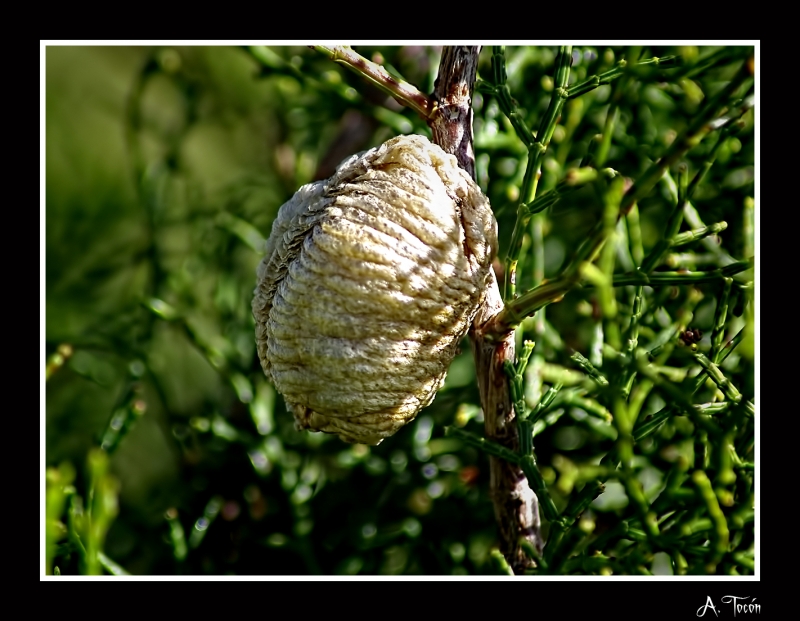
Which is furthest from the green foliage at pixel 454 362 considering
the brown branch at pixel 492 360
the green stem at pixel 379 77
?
the green stem at pixel 379 77

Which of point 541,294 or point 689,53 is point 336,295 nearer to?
point 541,294

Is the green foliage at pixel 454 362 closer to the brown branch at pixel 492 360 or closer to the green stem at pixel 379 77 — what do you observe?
the brown branch at pixel 492 360

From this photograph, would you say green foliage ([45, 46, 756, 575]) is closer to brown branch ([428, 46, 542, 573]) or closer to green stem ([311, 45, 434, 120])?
brown branch ([428, 46, 542, 573])

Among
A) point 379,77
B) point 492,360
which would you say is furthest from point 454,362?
point 379,77

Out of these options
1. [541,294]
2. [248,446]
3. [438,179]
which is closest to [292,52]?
[248,446]

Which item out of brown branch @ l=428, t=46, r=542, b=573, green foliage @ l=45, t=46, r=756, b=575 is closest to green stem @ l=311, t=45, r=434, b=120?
brown branch @ l=428, t=46, r=542, b=573

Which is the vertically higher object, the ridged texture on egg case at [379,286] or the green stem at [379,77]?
the green stem at [379,77]

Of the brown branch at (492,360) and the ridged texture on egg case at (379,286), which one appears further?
the brown branch at (492,360)
